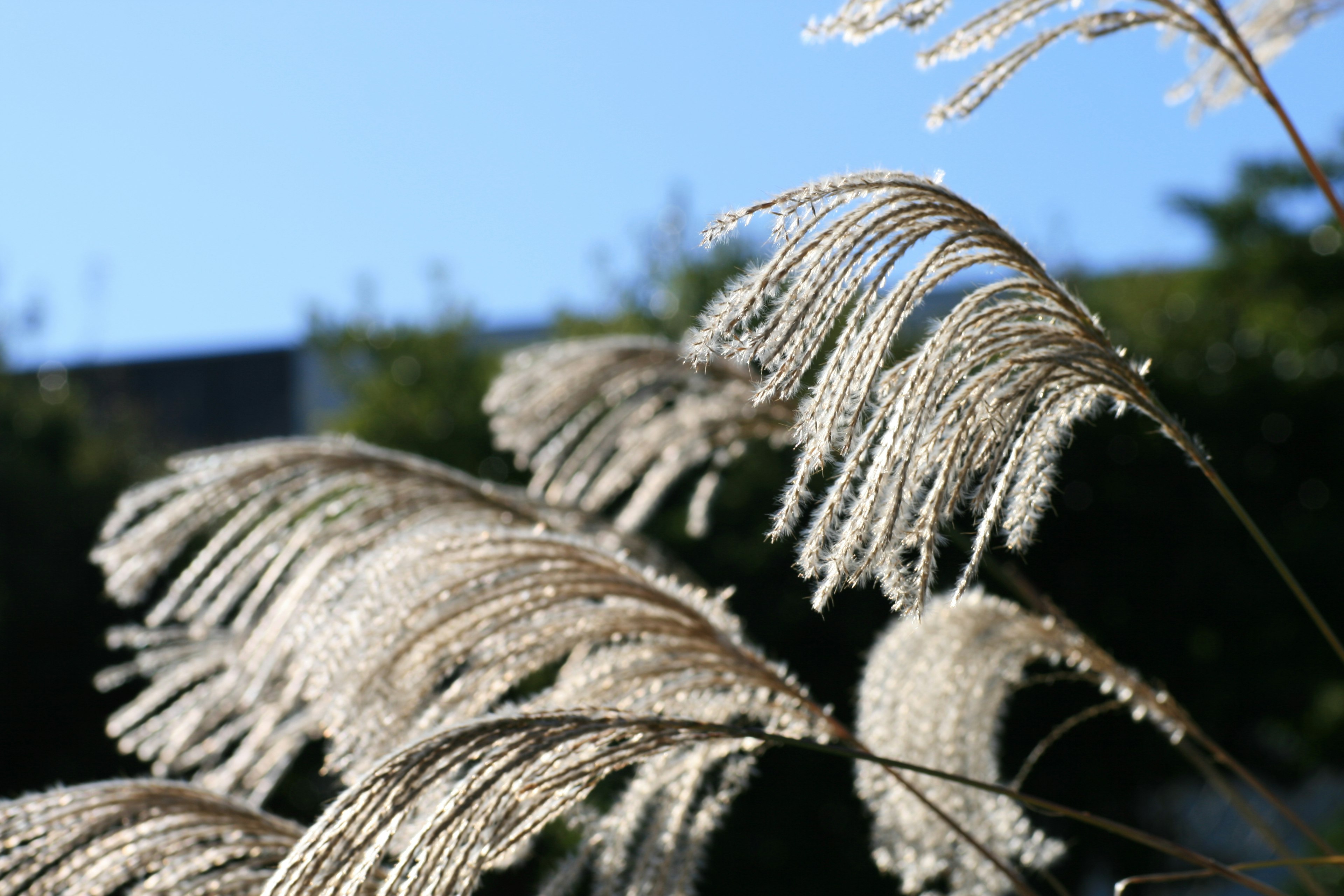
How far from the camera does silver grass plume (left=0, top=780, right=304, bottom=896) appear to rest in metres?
1.49

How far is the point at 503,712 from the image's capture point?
1.21 meters

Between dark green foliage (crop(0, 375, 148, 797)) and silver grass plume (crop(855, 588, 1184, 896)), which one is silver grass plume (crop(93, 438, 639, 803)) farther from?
dark green foliage (crop(0, 375, 148, 797))

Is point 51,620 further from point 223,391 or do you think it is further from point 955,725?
point 223,391

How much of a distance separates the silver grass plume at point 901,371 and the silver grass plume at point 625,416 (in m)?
1.24

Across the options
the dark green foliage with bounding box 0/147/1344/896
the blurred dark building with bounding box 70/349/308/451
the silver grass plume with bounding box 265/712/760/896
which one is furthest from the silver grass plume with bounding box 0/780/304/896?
the blurred dark building with bounding box 70/349/308/451

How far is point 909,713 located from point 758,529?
3.41m

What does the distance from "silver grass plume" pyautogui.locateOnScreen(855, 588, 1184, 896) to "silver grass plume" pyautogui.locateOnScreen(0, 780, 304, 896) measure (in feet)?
3.07

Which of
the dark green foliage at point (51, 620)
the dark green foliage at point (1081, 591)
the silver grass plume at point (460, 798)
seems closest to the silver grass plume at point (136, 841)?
the silver grass plume at point (460, 798)

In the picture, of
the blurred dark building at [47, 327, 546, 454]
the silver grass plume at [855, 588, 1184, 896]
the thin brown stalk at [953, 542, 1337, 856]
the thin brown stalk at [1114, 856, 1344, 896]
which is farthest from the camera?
the blurred dark building at [47, 327, 546, 454]

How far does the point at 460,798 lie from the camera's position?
3.49 ft

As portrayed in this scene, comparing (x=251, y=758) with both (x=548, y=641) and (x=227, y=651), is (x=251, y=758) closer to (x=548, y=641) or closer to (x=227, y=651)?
(x=227, y=651)

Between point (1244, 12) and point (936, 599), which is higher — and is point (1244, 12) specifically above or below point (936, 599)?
above

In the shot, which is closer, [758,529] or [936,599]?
[936,599]

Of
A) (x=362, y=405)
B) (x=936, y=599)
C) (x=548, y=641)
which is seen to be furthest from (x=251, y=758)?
(x=362, y=405)
